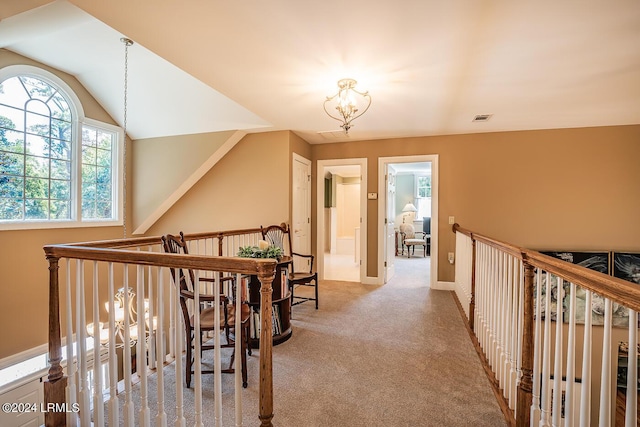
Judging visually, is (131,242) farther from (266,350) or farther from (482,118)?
(482,118)

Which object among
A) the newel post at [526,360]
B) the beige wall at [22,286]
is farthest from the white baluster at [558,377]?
the beige wall at [22,286]

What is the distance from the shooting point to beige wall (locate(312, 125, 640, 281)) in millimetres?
4035

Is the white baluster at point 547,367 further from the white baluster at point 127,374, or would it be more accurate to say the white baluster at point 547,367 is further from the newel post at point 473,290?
the white baluster at point 127,374

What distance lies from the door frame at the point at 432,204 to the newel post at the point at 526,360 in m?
3.16

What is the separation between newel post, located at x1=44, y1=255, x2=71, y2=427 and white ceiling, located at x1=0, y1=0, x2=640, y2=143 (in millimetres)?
1671

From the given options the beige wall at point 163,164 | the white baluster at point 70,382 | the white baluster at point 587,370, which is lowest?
the white baluster at point 70,382

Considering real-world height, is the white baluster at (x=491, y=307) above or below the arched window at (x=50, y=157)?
below

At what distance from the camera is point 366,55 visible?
2.35 meters

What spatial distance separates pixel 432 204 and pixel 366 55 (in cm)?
301

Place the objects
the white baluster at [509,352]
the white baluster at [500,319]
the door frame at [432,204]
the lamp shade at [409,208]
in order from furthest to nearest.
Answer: the lamp shade at [409,208]
the door frame at [432,204]
the white baluster at [500,319]
the white baluster at [509,352]

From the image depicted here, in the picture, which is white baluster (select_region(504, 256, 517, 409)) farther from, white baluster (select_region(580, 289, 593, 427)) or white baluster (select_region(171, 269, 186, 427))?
white baluster (select_region(171, 269, 186, 427))

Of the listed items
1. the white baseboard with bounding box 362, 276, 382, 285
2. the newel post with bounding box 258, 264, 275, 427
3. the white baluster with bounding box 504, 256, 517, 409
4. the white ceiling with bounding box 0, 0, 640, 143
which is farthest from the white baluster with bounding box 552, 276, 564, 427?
the white baseboard with bounding box 362, 276, 382, 285

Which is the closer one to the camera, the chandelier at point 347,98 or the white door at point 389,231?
the chandelier at point 347,98

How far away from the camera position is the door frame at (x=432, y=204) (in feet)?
15.3
